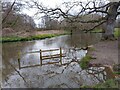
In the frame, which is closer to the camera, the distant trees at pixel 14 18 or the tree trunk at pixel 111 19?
the tree trunk at pixel 111 19

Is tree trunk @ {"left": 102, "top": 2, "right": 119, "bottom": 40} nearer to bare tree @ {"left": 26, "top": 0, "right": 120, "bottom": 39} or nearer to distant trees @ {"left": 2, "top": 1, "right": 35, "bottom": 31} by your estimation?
bare tree @ {"left": 26, "top": 0, "right": 120, "bottom": 39}

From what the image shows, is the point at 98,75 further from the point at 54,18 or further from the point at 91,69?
the point at 54,18

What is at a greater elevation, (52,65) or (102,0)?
(102,0)

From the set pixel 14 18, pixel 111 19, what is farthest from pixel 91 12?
pixel 14 18

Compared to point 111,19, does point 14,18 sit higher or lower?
higher

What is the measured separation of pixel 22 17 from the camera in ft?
55.8

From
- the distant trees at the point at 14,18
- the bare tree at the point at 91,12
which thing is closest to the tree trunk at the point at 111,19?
the bare tree at the point at 91,12

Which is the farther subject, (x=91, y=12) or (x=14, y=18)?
(x=14, y=18)

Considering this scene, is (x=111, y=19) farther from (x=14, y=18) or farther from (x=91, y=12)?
(x=14, y=18)

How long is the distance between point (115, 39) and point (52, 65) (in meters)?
6.02

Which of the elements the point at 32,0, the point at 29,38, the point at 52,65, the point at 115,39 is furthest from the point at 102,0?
the point at 29,38

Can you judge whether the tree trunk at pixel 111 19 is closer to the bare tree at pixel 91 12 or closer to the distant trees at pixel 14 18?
the bare tree at pixel 91 12

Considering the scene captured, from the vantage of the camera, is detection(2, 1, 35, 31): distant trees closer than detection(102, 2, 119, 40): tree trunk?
No

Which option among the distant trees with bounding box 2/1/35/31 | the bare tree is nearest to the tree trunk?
the bare tree
